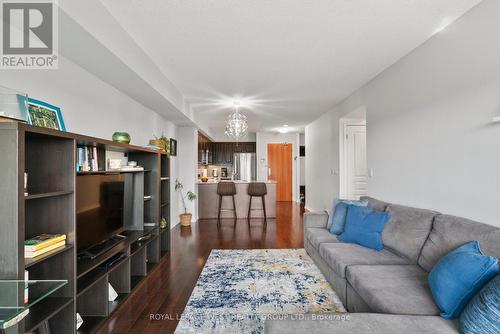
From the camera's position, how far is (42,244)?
154 cm

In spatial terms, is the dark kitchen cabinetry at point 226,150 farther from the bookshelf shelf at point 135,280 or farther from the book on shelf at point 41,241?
the book on shelf at point 41,241

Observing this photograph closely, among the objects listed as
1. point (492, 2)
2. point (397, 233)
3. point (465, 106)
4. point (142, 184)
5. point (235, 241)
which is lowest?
point (235, 241)

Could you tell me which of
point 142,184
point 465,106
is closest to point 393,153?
point 465,106

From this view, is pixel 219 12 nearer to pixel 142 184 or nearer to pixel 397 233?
pixel 142 184

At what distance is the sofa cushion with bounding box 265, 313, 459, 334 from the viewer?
1261mm

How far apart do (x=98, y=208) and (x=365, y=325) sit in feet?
7.48

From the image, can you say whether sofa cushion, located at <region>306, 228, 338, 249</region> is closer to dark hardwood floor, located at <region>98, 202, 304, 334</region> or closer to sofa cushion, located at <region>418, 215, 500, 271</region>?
dark hardwood floor, located at <region>98, 202, 304, 334</region>

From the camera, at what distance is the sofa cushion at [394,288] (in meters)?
1.55

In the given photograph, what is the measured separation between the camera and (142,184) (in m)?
3.14

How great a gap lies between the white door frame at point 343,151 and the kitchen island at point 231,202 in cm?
199

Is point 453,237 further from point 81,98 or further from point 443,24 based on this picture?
point 81,98

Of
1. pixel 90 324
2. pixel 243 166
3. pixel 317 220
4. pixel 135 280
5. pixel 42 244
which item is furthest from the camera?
pixel 243 166

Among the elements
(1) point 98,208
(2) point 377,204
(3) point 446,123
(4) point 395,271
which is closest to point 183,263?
(1) point 98,208

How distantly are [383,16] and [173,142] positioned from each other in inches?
177
